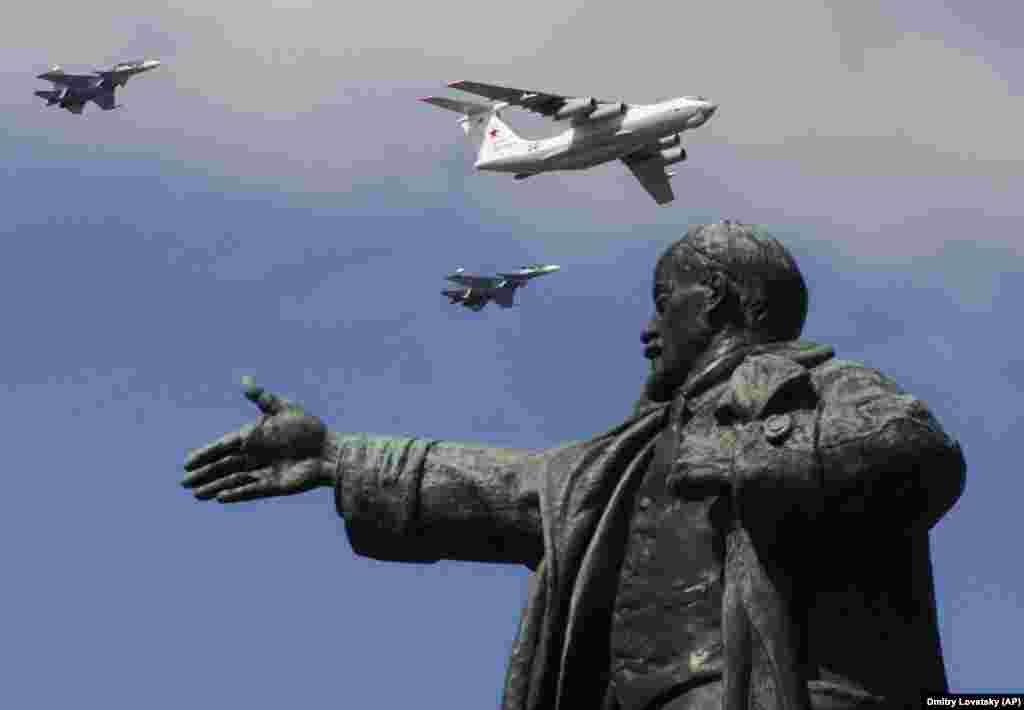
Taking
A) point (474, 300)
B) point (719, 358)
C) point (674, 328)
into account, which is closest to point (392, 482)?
point (674, 328)

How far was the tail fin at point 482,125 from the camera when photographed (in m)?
92.9

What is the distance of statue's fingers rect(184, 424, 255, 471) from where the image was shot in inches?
367

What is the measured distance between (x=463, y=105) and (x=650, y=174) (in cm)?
1416

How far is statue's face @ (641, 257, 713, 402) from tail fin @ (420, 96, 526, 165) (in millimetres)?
82658

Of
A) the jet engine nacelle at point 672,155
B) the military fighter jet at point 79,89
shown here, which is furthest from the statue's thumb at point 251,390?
the jet engine nacelle at point 672,155

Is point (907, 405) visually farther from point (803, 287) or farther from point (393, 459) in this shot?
point (393, 459)

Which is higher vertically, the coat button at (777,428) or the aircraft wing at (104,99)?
the aircraft wing at (104,99)

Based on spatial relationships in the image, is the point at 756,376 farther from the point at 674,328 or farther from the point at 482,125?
the point at 482,125

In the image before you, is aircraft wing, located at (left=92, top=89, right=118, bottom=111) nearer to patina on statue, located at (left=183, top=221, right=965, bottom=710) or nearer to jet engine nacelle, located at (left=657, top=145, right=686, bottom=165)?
jet engine nacelle, located at (left=657, top=145, right=686, bottom=165)

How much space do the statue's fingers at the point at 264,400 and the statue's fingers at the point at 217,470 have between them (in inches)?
7.9

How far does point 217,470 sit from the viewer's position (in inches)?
368

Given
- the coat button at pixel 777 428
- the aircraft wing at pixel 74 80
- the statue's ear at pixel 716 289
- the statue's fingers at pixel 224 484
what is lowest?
the statue's fingers at pixel 224 484

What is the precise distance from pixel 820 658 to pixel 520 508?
5.01 feet

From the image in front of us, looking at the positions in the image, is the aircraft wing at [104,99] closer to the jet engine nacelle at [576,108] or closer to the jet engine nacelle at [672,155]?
the jet engine nacelle at [576,108]
